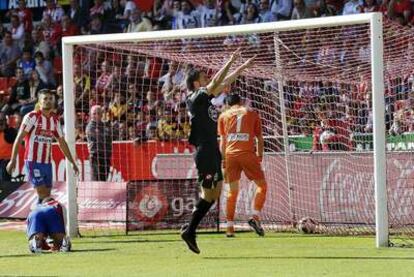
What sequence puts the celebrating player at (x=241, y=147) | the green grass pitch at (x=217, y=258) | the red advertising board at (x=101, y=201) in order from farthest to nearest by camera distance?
1. the red advertising board at (x=101, y=201)
2. the celebrating player at (x=241, y=147)
3. the green grass pitch at (x=217, y=258)

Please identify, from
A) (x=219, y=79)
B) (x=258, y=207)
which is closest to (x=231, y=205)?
(x=258, y=207)

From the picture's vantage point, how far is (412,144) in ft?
54.2

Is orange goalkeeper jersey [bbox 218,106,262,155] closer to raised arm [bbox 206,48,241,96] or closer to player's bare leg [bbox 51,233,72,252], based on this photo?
raised arm [bbox 206,48,241,96]

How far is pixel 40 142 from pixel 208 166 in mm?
2996

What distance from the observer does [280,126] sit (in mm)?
18250

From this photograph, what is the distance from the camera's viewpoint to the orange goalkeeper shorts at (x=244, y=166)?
16.3 m

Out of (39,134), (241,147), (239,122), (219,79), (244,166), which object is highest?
(219,79)

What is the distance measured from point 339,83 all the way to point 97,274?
26.1 feet

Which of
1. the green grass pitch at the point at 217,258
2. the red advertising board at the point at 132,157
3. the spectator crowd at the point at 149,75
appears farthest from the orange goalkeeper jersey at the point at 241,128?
the red advertising board at the point at 132,157

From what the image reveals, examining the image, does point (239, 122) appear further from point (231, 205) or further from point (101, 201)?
point (101, 201)

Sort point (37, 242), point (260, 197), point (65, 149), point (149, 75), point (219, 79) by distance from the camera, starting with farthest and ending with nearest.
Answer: point (149, 75), point (260, 197), point (65, 149), point (37, 242), point (219, 79)

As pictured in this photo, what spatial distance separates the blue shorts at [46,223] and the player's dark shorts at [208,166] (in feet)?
7.04

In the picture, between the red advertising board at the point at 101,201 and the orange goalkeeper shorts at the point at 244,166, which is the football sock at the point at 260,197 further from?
the red advertising board at the point at 101,201

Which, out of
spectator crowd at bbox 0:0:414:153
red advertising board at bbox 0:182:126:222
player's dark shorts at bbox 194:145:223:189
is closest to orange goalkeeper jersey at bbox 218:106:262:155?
spectator crowd at bbox 0:0:414:153
